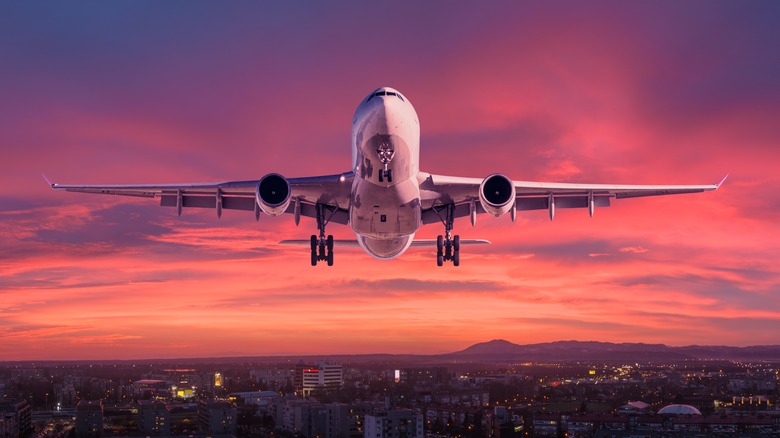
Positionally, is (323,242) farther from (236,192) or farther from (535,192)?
(535,192)

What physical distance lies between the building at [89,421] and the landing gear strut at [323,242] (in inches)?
3661

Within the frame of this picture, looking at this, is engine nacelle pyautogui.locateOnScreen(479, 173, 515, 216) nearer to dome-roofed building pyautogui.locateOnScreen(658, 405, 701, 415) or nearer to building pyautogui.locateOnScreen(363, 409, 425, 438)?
building pyautogui.locateOnScreen(363, 409, 425, 438)

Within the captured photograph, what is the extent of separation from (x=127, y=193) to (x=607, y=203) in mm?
24441

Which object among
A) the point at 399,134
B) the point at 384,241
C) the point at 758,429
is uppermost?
the point at 399,134

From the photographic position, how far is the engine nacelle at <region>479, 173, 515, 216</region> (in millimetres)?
36656

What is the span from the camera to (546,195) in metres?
44.1

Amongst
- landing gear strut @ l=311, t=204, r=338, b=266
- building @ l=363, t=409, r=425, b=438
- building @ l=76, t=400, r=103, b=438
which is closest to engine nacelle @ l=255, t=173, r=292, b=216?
landing gear strut @ l=311, t=204, r=338, b=266

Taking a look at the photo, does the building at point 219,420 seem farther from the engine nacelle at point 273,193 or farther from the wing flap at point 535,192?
the engine nacelle at point 273,193

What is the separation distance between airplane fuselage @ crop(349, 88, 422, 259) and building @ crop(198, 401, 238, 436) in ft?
316

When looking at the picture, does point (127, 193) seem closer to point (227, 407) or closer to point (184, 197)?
point (184, 197)

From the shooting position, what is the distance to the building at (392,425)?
12088 cm

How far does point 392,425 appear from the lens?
12181 cm

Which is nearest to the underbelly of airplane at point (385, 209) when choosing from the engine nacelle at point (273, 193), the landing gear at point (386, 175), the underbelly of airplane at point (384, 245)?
the landing gear at point (386, 175)

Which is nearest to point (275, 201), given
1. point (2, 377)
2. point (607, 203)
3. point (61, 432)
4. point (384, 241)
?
point (384, 241)
